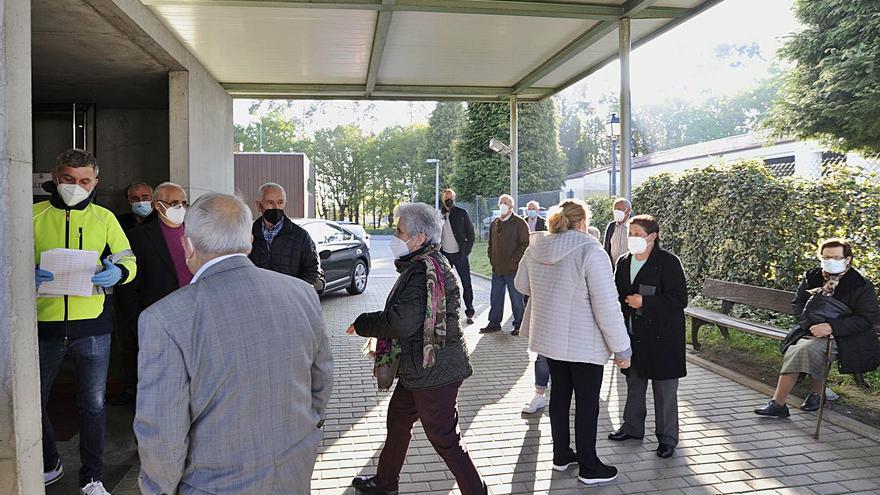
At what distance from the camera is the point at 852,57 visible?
9.37 metres

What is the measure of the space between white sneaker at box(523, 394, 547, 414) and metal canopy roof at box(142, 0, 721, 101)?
418cm

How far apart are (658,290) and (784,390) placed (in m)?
1.82

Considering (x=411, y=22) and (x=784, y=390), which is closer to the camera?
(x=784, y=390)

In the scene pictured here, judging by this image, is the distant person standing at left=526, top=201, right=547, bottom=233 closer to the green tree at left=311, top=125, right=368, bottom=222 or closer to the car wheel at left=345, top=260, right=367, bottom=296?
the car wheel at left=345, top=260, right=367, bottom=296

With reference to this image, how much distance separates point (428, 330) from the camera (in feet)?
10.5

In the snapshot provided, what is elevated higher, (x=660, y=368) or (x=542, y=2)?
(x=542, y=2)

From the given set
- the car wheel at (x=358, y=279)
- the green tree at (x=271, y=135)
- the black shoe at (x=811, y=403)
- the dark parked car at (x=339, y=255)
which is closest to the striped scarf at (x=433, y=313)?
the black shoe at (x=811, y=403)

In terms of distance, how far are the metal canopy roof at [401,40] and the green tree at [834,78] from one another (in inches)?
130

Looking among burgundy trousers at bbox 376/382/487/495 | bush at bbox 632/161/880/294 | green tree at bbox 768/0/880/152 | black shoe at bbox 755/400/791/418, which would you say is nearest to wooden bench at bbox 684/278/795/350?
bush at bbox 632/161/880/294

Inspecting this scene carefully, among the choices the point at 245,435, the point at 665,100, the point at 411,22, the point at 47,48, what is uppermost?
the point at 665,100

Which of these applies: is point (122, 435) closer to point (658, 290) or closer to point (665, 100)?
point (658, 290)

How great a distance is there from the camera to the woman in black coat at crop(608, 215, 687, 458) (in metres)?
4.46

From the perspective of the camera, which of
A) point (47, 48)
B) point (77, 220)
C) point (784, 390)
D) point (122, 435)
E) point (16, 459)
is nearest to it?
point (16, 459)

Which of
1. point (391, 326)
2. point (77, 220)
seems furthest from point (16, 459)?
point (391, 326)
